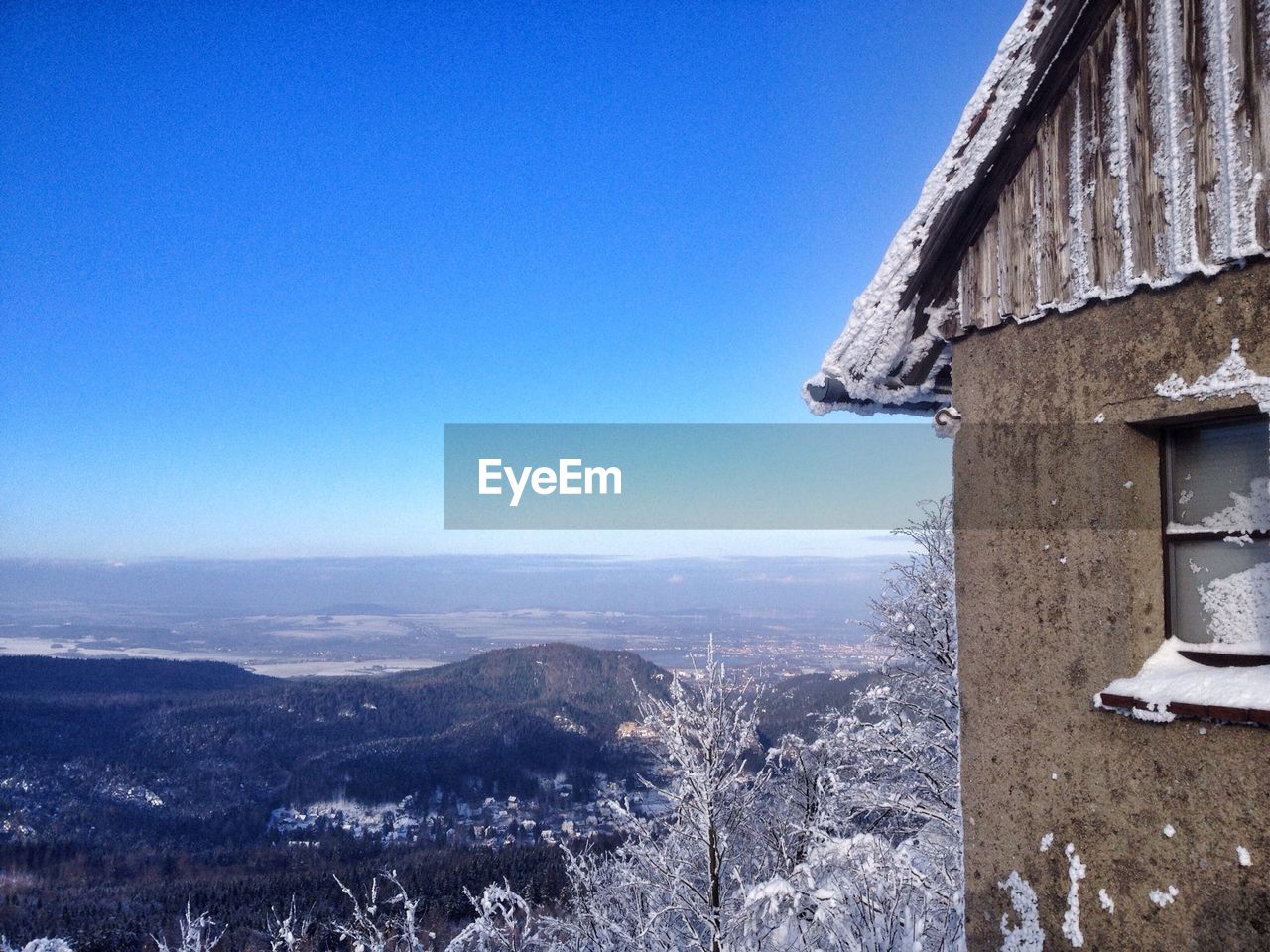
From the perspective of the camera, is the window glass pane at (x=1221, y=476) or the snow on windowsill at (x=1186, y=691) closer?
the snow on windowsill at (x=1186, y=691)

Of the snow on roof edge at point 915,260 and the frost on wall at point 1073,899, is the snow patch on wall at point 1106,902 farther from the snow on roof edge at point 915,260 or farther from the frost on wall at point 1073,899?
the snow on roof edge at point 915,260

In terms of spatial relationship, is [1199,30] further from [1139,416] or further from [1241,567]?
[1241,567]

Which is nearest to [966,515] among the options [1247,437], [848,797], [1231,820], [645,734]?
[1247,437]

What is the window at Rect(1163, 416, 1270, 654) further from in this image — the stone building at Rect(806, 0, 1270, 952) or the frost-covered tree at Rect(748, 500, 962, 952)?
the frost-covered tree at Rect(748, 500, 962, 952)

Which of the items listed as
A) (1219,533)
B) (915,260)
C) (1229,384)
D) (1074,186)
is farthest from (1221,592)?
(915,260)

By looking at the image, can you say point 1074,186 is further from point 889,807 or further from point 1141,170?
point 889,807

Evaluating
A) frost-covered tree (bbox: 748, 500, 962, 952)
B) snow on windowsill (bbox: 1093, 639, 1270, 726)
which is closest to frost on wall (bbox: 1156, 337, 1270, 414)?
snow on windowsill (bbox: 1093, 639, 1270, 726)

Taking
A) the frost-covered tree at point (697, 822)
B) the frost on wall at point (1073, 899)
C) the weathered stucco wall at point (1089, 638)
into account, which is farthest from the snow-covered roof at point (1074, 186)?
the frost-covered tree at point (697, 822)
